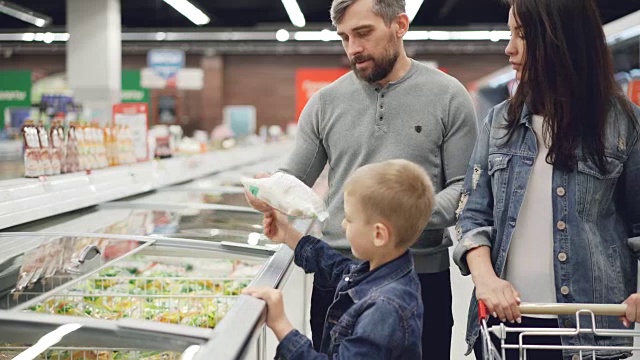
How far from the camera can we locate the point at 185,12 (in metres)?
13.7

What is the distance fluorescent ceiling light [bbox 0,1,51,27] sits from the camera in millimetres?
12471

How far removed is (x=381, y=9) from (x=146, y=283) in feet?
4.92

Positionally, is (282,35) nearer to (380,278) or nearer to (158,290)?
(158,290)

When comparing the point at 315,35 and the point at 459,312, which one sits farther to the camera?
the point at 315,35

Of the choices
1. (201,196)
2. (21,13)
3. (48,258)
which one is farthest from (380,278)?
(21,13)

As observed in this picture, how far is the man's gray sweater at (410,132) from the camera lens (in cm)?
225

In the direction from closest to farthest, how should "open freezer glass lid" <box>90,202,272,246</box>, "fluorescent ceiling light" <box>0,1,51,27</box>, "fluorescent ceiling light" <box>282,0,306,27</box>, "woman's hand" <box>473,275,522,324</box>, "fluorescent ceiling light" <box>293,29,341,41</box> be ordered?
"woman's hand" <box>473,275,522,324</box> < "open freezer glass lid" <box>90,202,272,246</box> < "fluorescent ceiling light" <box>282,0,306,27</box> < "fluorescent ceiling light" <box>0,1,51,27</box> < "fluorescent ceiling light" <box>293,29,341,41</box>

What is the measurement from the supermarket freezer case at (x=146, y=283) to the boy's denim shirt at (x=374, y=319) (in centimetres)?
18

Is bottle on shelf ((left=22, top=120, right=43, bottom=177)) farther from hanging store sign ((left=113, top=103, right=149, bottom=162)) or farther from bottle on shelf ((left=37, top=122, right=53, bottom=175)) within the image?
hanging store sign ((left=113, top=103, right=149, bottom=162))

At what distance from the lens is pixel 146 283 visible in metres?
2.89

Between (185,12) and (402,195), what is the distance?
12873 mm

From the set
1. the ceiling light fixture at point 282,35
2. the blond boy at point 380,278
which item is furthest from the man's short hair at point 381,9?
the ceiling light fixture at point 282,35

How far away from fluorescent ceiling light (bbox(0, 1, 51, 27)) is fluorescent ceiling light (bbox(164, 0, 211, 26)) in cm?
286

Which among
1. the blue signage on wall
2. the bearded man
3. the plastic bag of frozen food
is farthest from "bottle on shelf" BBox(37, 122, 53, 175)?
the blue signage on wall
